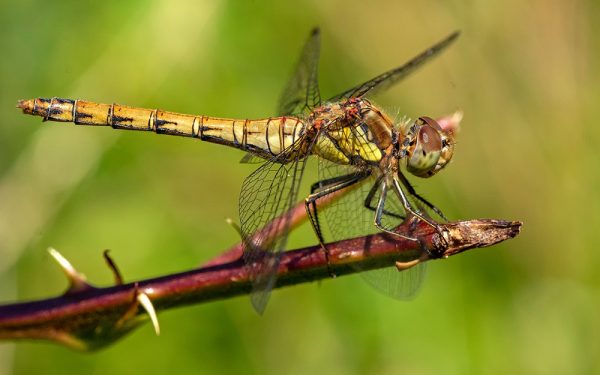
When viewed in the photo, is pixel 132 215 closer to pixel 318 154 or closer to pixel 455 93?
pixel 318 154

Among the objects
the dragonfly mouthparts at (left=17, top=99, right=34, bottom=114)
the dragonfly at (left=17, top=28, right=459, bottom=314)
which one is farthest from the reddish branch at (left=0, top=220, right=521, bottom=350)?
the dragonfly mouthparts at (left=17, top=99, right=34, bottom=114)

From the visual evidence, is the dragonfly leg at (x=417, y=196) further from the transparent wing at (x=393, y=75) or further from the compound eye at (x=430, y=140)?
the transparent wing at (x=393, y=75)

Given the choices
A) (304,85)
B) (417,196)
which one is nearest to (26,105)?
(304,85)

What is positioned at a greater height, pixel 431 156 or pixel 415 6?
pixel 415 6

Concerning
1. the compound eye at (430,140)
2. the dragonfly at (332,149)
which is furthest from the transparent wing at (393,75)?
the compound eye at (430,140)

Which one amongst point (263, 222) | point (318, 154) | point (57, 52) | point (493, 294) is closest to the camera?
point (263, 222)

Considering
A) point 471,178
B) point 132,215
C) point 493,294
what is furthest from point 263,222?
→ point 471,178
